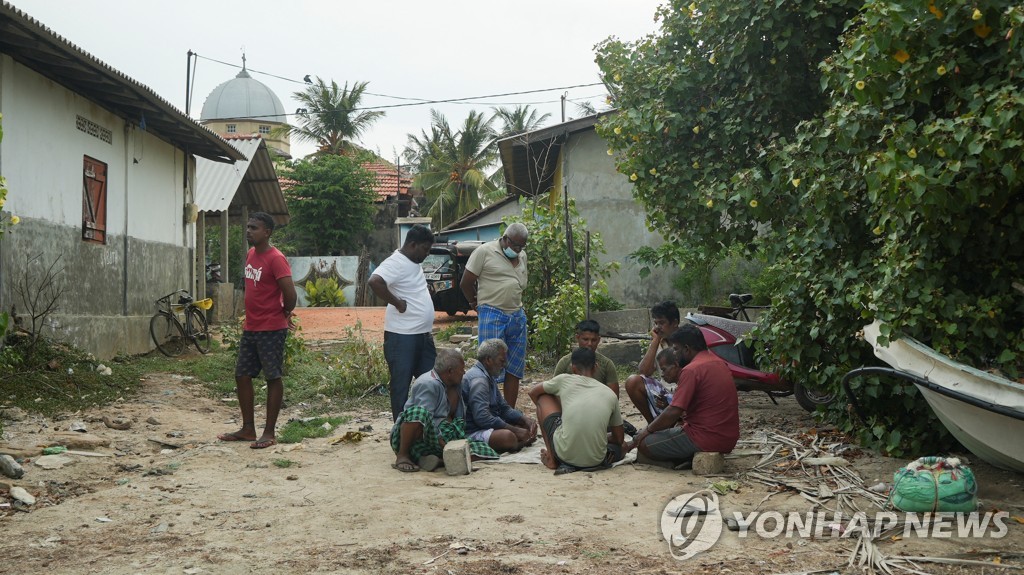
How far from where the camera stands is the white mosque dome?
44344 millimetres

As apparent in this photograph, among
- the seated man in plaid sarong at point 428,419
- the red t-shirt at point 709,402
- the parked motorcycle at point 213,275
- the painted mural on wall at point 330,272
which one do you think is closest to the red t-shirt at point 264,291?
the seated man in plaid sarong at point 428,419

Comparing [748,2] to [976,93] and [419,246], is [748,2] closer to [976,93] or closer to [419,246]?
[976,93]

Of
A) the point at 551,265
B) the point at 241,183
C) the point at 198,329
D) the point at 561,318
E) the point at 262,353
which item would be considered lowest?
the point at 198,329

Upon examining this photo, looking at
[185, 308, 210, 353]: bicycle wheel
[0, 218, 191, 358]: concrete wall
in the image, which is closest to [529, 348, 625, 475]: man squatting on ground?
[0, 218, 191, 358]: concrete wall

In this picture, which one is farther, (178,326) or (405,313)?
(178,326)

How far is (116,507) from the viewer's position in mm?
4598

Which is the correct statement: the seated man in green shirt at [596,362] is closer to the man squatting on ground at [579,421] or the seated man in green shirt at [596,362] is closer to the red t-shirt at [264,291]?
the man squatting on ground at [579,421]

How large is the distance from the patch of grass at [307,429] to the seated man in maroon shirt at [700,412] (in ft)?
9.35

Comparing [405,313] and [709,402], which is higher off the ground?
[405,313]

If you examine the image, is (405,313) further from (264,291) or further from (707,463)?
(707,463)

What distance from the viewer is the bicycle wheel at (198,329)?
13.0m

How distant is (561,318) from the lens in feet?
35.4

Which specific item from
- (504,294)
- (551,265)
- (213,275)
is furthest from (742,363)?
(213,275)

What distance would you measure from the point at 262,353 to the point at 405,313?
42.5 inches
